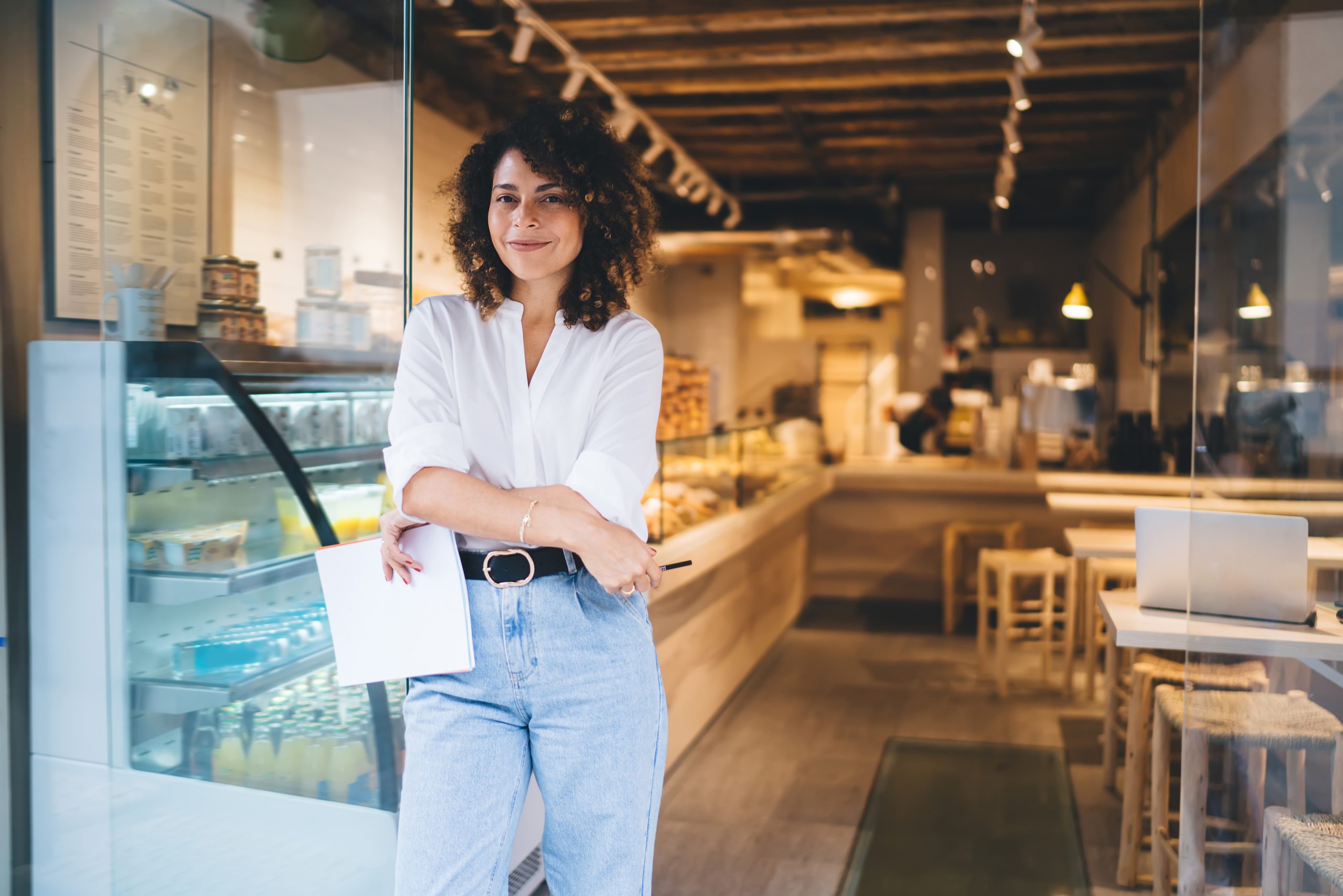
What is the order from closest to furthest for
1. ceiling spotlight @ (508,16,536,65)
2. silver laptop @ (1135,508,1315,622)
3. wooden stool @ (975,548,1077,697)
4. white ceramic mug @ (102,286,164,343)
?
white ceramic mug @ (102,286,164,343) < silver laptop @ (1135,508,1315,622) < ceiling spotlight @ (508,16,536,65) < wooden stool @ (975,548,1077,697)

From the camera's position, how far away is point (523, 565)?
4.46 feet

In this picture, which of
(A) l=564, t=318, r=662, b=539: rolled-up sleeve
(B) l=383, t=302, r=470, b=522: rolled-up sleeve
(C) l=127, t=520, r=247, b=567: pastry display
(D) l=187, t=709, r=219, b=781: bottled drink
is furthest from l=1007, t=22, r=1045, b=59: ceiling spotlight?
(D) l=187, t=709, r=219, b=781: bottled drink

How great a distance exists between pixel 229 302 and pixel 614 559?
124 centimetres

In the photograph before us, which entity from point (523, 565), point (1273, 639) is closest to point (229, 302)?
point (523, 565)

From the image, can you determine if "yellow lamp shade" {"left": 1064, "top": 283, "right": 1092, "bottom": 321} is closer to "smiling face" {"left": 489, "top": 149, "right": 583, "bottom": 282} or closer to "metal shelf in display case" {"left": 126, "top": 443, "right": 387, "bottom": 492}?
"metal shelf in display case" {"left": 126, "top": 443, "right": 387, "bottom": 492}

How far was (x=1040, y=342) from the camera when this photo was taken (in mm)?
9617

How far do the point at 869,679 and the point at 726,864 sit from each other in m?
2.31

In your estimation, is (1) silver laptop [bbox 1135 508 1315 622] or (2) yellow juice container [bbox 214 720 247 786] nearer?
(2) yellow juice container [bbox 214 720 247 786]

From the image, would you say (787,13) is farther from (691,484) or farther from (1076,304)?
(1076,304)

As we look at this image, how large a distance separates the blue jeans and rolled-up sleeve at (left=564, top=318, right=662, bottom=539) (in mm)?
120

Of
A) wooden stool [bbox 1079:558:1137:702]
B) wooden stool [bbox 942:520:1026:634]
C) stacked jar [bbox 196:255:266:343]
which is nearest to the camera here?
Result: stacked jar [bbox 196:255:266:343]

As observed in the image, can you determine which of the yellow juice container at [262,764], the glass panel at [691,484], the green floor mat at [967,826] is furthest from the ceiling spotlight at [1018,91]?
the yellow juice container at [262,764]

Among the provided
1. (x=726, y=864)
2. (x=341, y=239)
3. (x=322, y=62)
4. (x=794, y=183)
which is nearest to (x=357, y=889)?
(x=726, y=864)

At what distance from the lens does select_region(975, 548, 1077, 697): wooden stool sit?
15.7 ft
